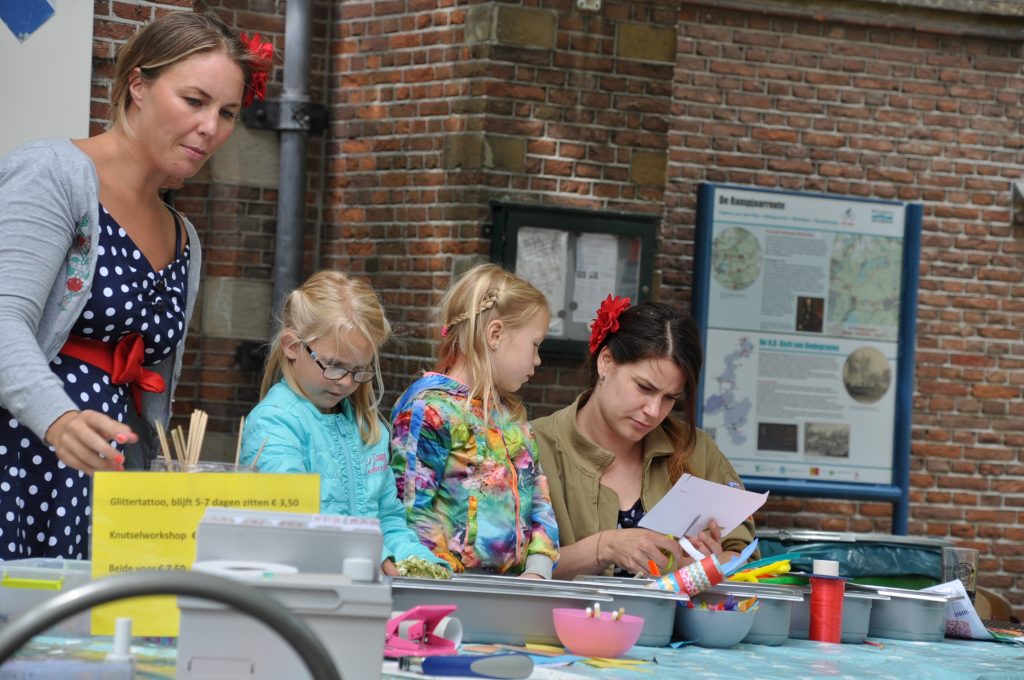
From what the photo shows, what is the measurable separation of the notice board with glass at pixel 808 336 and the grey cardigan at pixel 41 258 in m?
5.13

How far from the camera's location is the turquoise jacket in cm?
268

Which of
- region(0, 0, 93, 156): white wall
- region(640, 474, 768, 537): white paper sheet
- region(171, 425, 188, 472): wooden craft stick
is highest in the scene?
region(0, 0, 93, 156): white wall

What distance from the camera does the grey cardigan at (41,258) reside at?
2.02m

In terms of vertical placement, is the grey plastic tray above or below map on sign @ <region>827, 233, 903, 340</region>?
below

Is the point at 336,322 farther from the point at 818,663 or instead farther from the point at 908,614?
the point at 908,614

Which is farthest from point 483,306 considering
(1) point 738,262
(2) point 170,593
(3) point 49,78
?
(1) point 738,262

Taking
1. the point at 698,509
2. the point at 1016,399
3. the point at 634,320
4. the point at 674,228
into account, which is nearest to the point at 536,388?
the point at 674,228

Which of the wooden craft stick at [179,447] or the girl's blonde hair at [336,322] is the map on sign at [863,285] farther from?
the wooden craft stick at [179,447]

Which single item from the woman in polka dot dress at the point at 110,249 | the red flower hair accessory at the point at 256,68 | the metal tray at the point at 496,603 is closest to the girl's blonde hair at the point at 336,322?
the woman in polka dot dress at the point at 110,249

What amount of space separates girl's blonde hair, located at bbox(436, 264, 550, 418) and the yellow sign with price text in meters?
1.38

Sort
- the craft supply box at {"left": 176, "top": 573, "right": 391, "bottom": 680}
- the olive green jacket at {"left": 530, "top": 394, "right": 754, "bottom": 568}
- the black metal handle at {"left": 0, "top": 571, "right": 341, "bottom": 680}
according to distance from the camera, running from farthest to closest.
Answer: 1. the olive green jacket at {"left": 530, "top": 394, "right": 754, "bottom": 568}
2. the craft supply box at {"left": 176, "top": 573, "right": 391, "bottom": 680}
3. the black metal handle at {"left": 0, "top": 571, "right": 341, "bottom": 680}

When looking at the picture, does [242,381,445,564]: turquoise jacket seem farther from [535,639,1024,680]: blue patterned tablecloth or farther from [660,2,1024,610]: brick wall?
[660,2,1024,610]: brick wall

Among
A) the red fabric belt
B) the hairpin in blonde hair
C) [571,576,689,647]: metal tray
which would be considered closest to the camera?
the red fabric belt

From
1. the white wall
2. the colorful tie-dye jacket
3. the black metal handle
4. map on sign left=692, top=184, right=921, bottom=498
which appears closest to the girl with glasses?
the colorful tie-dye jacket
